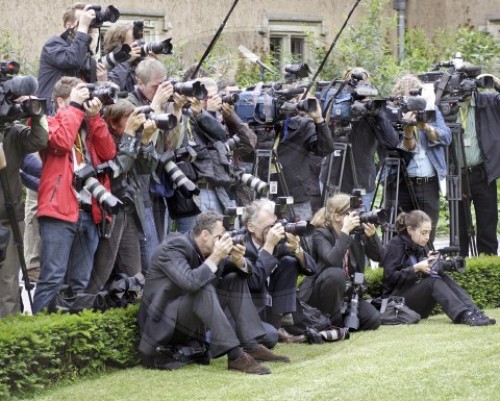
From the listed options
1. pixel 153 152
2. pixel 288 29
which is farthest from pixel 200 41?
pixel 288 29

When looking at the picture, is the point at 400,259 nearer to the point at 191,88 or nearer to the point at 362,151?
the point at 362,151

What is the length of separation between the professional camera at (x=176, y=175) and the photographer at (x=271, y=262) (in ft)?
1.47

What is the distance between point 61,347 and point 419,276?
11.1 feet

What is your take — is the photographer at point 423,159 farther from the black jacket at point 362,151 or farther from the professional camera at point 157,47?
the professional camera at point 157,47

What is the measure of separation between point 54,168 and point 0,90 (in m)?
0.73

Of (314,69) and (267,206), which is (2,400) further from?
(314,69)

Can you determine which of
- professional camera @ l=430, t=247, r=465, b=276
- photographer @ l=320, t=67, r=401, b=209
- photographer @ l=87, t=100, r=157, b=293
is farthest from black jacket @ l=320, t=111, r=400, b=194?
photographer @ l=87, t=100, r=157, b=293

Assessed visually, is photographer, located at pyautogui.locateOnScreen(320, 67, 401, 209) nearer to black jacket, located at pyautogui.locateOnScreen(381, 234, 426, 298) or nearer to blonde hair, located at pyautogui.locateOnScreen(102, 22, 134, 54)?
black jacket, located at pyautogui.locateOnScreen(381, 234, 426, 298)

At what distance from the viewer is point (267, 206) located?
967cm

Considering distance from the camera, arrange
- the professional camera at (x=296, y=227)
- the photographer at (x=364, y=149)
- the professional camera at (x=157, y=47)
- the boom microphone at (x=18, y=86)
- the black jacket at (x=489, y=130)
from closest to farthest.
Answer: the boom microphone at (x=18, y=86) < the professional camera at (x=296, y=227) < the professional camera at (x=157, y=47) < the photographer at (x=364, y=149) < the black jacket at (x=489, y=130)

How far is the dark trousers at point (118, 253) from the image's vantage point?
959cm

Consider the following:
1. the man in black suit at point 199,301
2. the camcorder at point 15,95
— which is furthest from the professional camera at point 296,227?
the camcorder at point 15,95

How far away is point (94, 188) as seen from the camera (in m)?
9.33

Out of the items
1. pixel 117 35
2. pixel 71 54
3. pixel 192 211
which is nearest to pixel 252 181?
pixel 192 211
